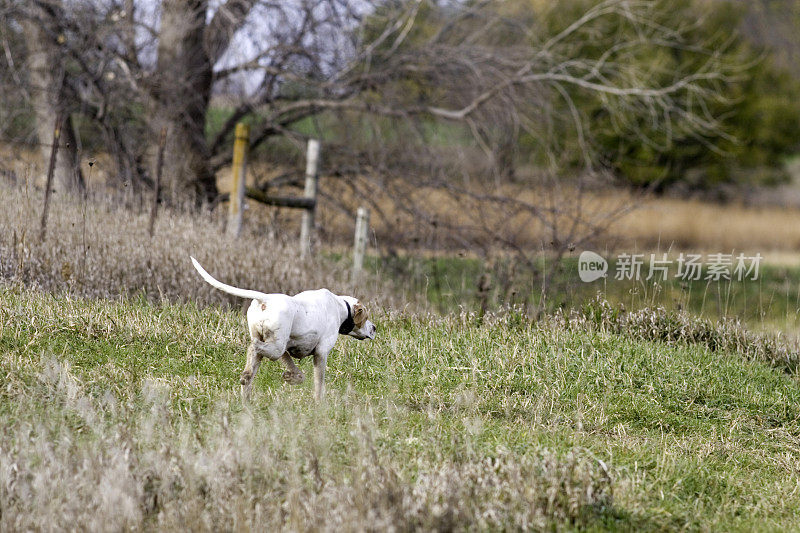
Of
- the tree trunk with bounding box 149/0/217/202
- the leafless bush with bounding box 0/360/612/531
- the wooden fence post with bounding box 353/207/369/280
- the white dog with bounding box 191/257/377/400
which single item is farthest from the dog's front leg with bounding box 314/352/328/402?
the tree trunk with bounding box 149/0/217/202

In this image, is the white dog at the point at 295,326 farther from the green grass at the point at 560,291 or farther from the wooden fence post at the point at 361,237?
the wooden fence post at the point at 361,237

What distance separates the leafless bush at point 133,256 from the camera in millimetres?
7707

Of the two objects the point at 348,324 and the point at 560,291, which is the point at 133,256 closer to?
the point at 348,324

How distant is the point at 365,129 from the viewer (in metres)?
13.2

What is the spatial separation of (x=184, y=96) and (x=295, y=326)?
7.97 meters

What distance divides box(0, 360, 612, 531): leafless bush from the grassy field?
12 mm

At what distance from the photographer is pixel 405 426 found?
16.3 ft

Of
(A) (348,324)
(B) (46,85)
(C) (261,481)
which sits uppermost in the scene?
(B) (46,85)

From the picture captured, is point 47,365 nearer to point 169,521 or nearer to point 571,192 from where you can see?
point 169,521

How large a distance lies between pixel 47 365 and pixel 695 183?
2603 cm

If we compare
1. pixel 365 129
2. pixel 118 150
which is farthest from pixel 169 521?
pixel 365 129

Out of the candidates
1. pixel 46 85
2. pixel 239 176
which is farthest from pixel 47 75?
pixel 239 176

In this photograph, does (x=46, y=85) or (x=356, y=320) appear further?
(x=46, y=85)

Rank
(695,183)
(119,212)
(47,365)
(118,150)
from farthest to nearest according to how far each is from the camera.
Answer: (695,183) → (118,150) → (119,212) → (47,365)
